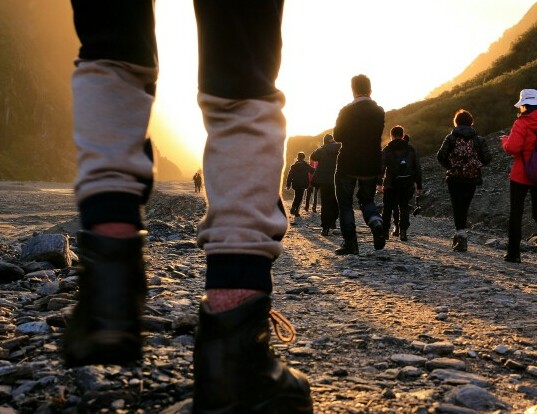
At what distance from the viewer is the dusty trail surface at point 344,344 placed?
162 cm

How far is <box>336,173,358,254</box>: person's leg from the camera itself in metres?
7.13

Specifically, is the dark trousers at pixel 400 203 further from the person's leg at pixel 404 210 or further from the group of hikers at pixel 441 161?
the group of hikers at pixel 441 161

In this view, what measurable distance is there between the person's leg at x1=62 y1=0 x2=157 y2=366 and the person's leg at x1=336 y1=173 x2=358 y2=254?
5986 millimetres

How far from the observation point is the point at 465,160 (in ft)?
26.2

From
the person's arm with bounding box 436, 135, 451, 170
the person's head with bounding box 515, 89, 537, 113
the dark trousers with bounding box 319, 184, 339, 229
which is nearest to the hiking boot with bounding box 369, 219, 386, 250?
the person's arm with bounding box 436, 135, 451, 170

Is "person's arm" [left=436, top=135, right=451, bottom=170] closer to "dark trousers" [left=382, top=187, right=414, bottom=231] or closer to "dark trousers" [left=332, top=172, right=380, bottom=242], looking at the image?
"dark trousers" [left=332, top=172, right=380, bottom=242]

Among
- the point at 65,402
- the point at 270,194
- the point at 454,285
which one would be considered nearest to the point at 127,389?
the point at 65,402

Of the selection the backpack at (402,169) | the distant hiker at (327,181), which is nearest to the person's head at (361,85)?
the backpack at (402,169)

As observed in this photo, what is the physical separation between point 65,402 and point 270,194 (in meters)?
0.91

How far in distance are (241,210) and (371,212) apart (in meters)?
6.59

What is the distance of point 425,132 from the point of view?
26812mm

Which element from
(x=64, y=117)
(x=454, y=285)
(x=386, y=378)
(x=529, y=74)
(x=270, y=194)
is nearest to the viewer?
(x=270, y=194)

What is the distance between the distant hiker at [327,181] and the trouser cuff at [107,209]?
9293 mm

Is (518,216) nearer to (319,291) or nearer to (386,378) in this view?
(319,291)
